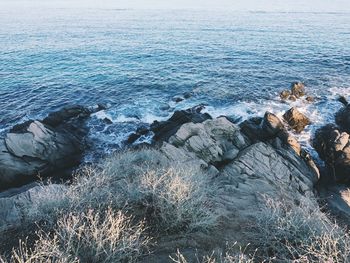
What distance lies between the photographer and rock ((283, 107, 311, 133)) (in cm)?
2353

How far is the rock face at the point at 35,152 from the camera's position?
18.5 meters

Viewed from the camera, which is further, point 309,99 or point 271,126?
point 309,99

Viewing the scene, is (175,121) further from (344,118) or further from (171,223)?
(171,223)

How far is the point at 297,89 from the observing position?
29.3 meters

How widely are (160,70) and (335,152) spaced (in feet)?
71.9

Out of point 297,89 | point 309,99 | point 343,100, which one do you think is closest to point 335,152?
point 309,99

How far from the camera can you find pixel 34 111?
88.2 ft

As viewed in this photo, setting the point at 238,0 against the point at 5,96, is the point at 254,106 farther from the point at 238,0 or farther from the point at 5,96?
the point at 238,0

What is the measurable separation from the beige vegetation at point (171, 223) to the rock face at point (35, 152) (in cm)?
634

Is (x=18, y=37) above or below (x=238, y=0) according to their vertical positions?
above

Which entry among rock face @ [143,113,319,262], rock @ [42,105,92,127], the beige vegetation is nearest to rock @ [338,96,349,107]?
rock face @ [143,113,319,262]

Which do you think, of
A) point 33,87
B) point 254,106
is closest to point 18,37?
point 33,87

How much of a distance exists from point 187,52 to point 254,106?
1925 centimetres

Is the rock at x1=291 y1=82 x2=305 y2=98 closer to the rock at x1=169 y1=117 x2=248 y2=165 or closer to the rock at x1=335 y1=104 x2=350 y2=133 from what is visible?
the rock at x1=335 y1=104 x2=350 y2=133
